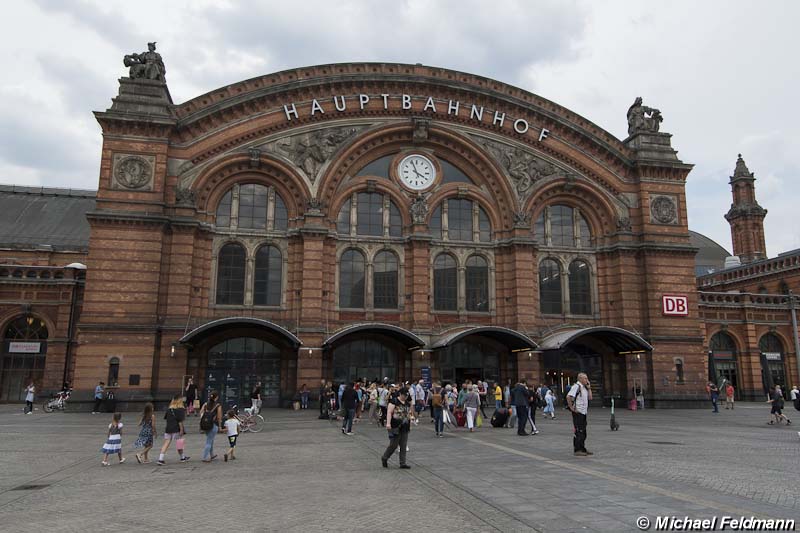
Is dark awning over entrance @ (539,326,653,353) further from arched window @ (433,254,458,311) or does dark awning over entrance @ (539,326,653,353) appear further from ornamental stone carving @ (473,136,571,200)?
ornamental stone carving @ (473,136,571,200)

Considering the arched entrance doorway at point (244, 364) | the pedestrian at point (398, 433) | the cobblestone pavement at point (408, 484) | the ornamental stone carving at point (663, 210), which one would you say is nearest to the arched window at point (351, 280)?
the arched entrance doorway at point (244, 364)

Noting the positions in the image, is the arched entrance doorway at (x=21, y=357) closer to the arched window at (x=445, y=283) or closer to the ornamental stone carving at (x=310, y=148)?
the ornamental stone carving at (x=310, y=148)

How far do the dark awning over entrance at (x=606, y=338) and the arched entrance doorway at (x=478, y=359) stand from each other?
2.01m

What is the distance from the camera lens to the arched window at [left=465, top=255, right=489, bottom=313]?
38.3 meters

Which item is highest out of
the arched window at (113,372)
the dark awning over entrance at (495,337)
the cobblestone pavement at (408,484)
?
the dark awning over entrance at (495,337)

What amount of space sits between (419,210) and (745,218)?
51.1 m

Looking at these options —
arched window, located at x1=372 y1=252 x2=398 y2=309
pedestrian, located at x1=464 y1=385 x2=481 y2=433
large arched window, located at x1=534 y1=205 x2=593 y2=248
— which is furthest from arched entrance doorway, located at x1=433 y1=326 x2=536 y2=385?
pedestrian, located at x1=464 y1=385 x2=481 y2=433

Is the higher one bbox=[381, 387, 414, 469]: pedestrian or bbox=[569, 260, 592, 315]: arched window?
bbox=[569, 260, 592, 315]: arched window

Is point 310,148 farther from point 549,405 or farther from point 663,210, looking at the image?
point 663,210

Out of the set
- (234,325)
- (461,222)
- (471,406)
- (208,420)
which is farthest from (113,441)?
(461,222)

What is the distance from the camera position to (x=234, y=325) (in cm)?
3281

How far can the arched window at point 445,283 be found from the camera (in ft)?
124

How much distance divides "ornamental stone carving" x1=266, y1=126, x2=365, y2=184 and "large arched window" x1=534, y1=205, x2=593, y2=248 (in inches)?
552

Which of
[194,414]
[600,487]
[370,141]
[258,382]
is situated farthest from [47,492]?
[370,141]
